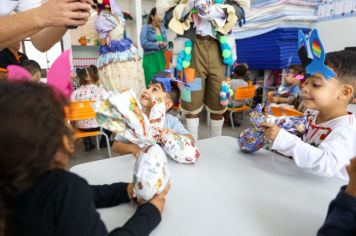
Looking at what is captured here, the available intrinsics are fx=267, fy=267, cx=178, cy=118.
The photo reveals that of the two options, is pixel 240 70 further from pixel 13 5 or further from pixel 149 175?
pixel 149 175

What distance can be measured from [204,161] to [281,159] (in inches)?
10.7

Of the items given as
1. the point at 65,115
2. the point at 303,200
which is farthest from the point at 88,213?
the point at 303,200

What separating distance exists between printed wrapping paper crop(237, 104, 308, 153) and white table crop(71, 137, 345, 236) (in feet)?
0.13

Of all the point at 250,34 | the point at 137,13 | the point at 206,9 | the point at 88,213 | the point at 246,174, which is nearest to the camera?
the point at 88,213

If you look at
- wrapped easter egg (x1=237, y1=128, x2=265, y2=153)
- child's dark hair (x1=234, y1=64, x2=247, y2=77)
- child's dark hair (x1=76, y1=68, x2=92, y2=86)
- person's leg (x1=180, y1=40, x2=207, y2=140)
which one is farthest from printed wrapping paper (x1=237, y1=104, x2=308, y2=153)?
child's dark hair (x1=234, y1=64, x2=247, y2=77)

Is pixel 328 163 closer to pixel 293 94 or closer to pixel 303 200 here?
pixel 303 200

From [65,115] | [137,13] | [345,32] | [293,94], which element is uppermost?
[137,13]

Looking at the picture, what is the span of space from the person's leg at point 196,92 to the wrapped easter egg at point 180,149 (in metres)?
0.86

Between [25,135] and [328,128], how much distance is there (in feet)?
3.03

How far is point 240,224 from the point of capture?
0.57 metres

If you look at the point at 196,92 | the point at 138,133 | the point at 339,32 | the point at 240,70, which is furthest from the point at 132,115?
the point at 240,70

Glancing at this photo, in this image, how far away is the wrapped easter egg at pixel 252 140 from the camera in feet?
3.10

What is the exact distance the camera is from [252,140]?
0.95 metres

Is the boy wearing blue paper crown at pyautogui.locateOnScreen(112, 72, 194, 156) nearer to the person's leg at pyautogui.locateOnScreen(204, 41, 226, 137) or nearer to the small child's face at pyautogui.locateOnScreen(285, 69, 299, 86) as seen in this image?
the person's leg at pyautogui.locateOnScreen(204, 41, 226, 137)
